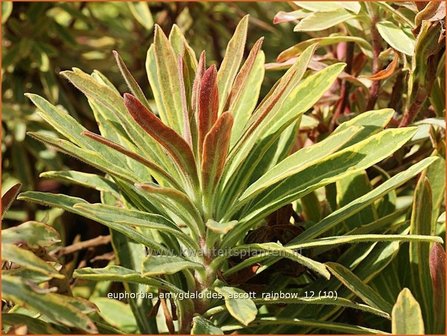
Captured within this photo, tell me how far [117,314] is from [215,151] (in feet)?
1.56

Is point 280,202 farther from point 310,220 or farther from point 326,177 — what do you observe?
point 310,220

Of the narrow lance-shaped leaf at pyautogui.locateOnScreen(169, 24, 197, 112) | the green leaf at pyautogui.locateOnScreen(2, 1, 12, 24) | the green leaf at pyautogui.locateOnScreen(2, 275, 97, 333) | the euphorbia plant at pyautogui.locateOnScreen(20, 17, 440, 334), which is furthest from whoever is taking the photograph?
the green leaf at pyautogui.locateOnScreen(2, 1, 12, 24)

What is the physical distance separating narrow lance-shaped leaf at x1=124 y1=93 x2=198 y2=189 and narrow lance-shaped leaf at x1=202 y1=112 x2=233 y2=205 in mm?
16

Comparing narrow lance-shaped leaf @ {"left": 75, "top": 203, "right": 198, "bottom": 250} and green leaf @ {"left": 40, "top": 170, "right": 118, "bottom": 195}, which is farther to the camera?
green leaf @ {"left": 40, "top": 170, "right": 118, "bottom": 195}

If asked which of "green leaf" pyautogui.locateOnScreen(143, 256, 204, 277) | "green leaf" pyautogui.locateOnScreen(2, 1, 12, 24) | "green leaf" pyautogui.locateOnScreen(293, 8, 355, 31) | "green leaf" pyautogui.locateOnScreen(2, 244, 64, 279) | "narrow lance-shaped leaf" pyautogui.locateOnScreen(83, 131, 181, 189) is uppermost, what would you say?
"green leaf" pyautogui.locateOnScreen(2, 1, 12, 24)

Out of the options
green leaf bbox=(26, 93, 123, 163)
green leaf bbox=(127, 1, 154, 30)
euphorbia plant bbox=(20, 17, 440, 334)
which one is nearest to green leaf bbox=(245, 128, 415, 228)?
euphorbia plant bbox=(20, 17, 440, 334)

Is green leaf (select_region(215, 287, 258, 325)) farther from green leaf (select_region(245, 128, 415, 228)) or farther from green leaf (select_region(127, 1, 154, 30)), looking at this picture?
green leaf (select_region(127, 1, 154, 30))

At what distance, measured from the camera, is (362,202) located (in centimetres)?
100

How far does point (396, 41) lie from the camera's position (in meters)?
1.14

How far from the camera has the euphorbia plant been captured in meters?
0.91

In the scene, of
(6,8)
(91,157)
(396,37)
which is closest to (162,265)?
(91,157)

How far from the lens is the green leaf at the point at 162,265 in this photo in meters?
0.82

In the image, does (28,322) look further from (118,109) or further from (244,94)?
(244,94)

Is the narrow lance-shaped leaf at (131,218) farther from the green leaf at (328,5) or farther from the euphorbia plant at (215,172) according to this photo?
the green leaf at (328,5)
